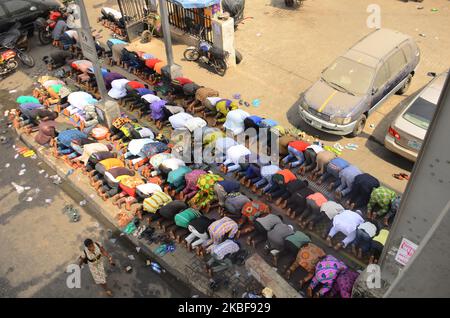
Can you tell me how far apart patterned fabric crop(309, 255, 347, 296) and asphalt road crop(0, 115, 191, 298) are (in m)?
2.59

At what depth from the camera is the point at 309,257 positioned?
7.66m

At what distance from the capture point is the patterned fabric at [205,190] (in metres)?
Answer: 9.34

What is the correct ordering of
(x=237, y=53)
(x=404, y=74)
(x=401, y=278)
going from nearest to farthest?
1. (x=401, y=278)
2. (x=404, y=74)
3. (x=237, y=53)

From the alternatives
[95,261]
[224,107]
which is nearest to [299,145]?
[224,107]

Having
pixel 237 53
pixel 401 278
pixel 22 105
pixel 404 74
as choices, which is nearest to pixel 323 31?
pixel 237 53

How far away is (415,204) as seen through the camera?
541cm

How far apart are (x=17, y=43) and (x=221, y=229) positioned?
13.2 meters

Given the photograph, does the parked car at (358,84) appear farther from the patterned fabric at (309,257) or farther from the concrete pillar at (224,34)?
the patterned fabric at (309,257)

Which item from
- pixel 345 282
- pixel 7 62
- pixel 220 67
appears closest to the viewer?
pixel 345 282

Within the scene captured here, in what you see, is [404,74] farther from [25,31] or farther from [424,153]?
[25,31]

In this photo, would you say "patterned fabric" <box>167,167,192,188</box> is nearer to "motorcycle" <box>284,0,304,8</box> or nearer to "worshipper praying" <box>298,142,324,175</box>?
"worshipper praying" <box>298,142,324,175</box>

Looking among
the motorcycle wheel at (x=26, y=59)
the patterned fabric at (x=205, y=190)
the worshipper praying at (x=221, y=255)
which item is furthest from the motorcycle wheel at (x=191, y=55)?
the worshipper praying at (x=221, y=255)

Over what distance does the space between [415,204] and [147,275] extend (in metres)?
5.48

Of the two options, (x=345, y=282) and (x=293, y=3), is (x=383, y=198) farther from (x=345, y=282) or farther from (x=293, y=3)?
(x=293, y=3)
